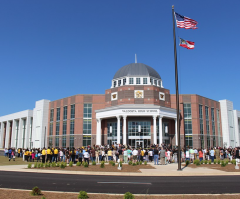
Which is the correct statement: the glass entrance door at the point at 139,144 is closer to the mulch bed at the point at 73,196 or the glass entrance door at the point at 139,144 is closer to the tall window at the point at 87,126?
the tall window at the point at 87,126

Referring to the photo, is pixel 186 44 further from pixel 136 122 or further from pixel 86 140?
pixel 86 140

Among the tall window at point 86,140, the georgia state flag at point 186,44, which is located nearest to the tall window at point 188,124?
the tall window at point 86,140

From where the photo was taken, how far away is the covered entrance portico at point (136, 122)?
45.1 meters

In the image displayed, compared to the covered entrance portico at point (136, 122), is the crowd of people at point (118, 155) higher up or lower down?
lower down

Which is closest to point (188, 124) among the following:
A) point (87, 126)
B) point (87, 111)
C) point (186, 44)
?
point (87, 126)

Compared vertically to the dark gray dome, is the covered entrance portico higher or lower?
lower

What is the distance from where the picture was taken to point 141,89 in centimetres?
4872

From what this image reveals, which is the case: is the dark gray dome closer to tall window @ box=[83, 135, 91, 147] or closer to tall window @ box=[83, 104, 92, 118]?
tall window @ box=[83, 104, 92, 118]

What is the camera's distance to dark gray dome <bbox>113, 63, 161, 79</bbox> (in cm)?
5202

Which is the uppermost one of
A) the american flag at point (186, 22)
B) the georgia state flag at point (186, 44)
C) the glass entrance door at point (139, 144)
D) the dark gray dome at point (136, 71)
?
the dark gray dome at point (136, 71)

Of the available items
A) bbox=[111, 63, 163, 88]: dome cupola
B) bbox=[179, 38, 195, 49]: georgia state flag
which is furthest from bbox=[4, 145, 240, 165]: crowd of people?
bbox=[111, 63, 163, 88]: dome cupola

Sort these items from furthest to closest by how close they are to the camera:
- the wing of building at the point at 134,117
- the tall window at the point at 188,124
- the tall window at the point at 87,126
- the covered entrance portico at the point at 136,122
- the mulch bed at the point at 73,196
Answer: the tall window at the point at 87,126 → the tall window at the point at 188,124 → the wing of building at the point at 134,117 → the covered entrance portico at the point at 136,122 → the mulch bed at the point at 73,196

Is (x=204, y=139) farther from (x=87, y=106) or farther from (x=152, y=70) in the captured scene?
(x=87, y=106)

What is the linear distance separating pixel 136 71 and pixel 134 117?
10.2 metres
